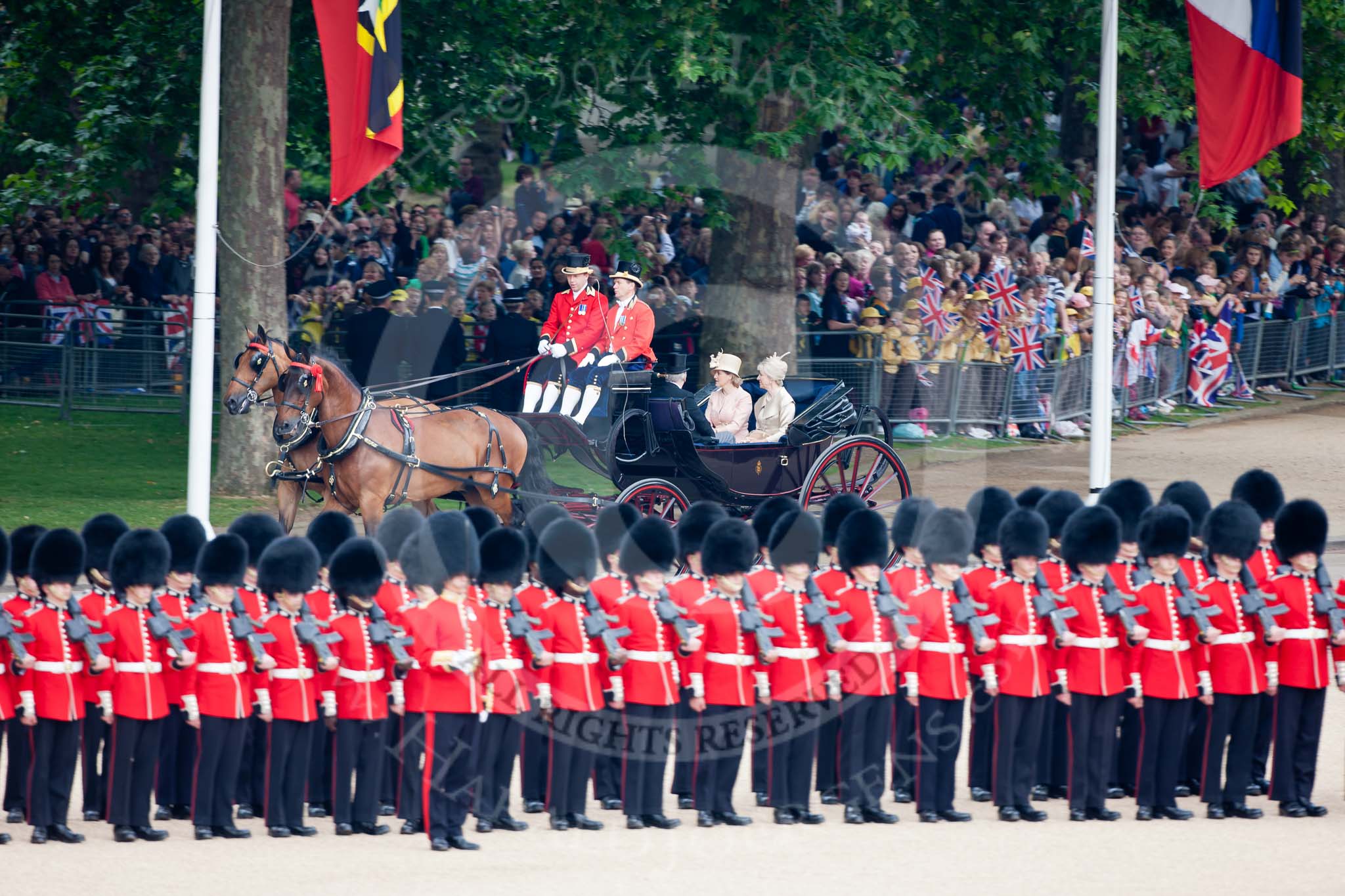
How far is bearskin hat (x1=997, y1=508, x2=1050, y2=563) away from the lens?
9.22 metres

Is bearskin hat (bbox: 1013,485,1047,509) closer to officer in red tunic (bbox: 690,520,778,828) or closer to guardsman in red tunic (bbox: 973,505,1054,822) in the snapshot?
guardsman in red tunic (bbox: 973,505,1054,822)

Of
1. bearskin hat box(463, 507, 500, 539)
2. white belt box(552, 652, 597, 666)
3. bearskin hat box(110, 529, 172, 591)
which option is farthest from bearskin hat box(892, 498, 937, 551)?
bearskin hat box(110, 529, 172, 591)

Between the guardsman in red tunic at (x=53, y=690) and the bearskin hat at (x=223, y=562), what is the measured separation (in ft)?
1.71

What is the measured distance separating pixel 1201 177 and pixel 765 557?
5.93 metres

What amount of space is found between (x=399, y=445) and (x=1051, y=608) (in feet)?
19.2

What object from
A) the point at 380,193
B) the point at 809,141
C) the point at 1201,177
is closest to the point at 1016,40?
the point at 809,141

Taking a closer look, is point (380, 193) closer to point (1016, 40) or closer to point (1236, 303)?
point (1016, 40)

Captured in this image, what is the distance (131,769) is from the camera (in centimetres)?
862

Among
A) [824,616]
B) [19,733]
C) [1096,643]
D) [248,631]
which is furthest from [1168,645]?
[19,733]

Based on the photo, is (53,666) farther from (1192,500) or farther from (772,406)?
(772,406)

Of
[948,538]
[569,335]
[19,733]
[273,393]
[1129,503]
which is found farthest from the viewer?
[569,335]

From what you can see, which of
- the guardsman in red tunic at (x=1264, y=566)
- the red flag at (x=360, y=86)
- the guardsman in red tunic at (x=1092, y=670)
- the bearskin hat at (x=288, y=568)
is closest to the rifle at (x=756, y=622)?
the guardsman in red tunic at (x=1092, y=670)

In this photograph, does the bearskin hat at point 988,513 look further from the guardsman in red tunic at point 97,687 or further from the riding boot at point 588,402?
the riding boot at point 588,402

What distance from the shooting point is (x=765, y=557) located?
34.7 ft
